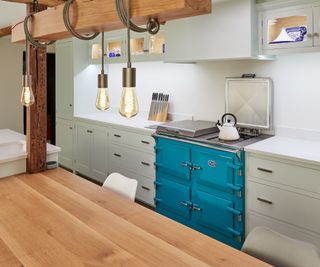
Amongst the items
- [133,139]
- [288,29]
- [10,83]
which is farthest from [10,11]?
[288,29]

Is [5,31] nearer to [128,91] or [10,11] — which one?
[10,11]

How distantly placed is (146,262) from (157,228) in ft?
0.95

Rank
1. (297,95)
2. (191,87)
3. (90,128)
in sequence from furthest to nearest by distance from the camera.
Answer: (90,128)
(191,87)
(297,95)

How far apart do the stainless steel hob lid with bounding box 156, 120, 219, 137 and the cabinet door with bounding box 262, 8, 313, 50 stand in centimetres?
95

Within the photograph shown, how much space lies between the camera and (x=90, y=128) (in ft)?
14.6

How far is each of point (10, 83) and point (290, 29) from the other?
17.1ft

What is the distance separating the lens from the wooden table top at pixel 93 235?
49.4 inches

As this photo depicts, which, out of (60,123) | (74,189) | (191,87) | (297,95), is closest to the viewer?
(74,189)

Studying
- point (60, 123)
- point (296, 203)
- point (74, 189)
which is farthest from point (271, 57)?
point (60, 123)

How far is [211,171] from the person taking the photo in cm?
293

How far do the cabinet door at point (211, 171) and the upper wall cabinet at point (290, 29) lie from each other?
39.7 inches

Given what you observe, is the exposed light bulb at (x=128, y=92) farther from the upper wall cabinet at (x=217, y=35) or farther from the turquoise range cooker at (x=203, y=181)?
the upper wall cabinet at (x=217, y=35)

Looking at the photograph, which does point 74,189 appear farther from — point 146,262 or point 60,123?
point 60,123

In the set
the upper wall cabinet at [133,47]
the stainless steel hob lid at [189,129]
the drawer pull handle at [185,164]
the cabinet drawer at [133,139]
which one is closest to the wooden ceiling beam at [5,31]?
the upper wall cabinet at [133,47]
